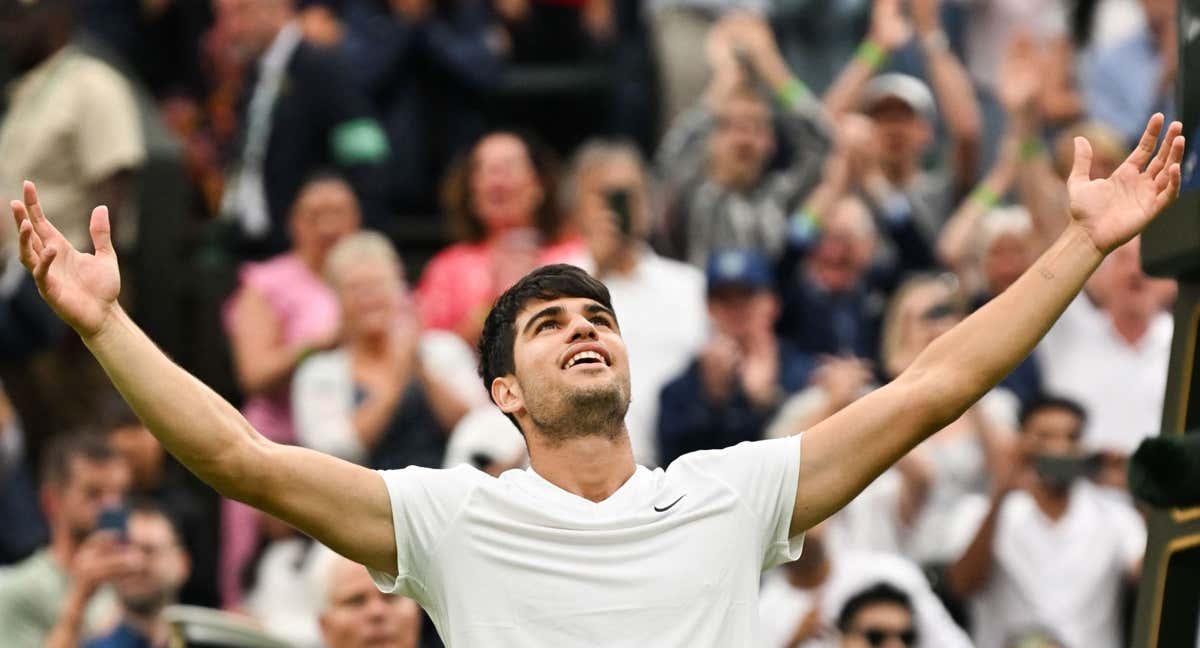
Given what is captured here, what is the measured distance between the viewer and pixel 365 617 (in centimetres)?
738

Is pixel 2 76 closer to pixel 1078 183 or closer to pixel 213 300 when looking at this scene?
pixel 213 300

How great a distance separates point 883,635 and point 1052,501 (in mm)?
1059

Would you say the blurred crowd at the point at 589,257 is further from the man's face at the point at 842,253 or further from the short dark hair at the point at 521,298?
the short dark hair at the point at 521,298

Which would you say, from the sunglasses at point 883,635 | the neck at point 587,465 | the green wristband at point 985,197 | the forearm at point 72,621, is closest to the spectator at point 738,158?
the green wristband at point 985,197

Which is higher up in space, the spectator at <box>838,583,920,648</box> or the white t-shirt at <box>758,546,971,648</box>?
the white t-shirt at <box>758,546,971,648</box>

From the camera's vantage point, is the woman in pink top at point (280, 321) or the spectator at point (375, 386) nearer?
the spectator at point (375, 386)

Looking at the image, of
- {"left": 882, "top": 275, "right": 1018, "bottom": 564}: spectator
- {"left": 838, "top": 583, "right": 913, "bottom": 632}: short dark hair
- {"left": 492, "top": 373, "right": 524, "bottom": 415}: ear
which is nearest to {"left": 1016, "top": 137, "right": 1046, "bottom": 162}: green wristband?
{"left": 882, "top": 275, "right": 1018, "bottom": 564}: spectator

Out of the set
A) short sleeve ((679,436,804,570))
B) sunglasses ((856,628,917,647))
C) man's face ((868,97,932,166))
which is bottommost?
short sleeve ((679,436,804,570))

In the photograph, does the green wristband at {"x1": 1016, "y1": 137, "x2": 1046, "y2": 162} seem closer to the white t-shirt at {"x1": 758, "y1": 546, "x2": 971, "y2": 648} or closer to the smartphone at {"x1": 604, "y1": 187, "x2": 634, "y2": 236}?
the smartphone at {"x1": 604, "y1": 187, "x2": 634, "y2": 236}

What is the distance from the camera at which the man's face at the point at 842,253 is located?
1040 cm

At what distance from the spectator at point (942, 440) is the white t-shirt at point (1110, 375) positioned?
0.28 metres

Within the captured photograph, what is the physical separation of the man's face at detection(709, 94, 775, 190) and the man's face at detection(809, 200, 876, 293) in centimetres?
48

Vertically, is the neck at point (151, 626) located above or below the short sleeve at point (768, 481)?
above

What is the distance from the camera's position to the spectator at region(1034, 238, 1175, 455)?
959cm
